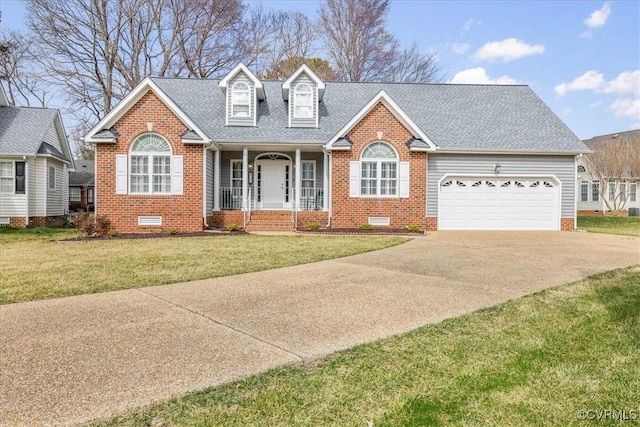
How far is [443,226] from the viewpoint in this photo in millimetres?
16859

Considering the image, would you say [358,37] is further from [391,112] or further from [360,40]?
[391,112]

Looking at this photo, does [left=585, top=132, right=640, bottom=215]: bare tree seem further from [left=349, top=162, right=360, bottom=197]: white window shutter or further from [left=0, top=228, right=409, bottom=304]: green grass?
[left=0, top=228, right=409, bottom=304]: green grass

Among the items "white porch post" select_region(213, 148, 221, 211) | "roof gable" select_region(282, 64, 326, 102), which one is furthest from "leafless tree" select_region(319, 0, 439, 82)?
"white porch post" select_region(213, 148, 221, 211)

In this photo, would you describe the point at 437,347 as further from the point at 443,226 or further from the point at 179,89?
the point at 179,89

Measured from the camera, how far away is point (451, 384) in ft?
10.1

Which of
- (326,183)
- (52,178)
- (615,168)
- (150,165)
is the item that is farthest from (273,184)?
(615,168)

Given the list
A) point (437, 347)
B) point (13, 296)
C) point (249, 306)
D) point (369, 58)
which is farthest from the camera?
point (369, 58)

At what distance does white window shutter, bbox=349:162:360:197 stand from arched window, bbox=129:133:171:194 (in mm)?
6847

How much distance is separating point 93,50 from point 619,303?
3172 centimetres

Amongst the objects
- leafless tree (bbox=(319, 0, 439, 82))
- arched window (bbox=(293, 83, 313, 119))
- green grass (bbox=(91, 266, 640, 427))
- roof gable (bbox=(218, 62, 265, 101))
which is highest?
leafless tree (bbox=(319, 0, 439, 82))

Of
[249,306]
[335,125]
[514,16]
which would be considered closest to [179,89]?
A: [335,125]

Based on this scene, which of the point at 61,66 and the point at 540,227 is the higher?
the point at 61,66

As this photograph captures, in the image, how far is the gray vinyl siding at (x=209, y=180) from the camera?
15914 mm

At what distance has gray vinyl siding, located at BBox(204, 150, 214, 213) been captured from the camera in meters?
15.9
